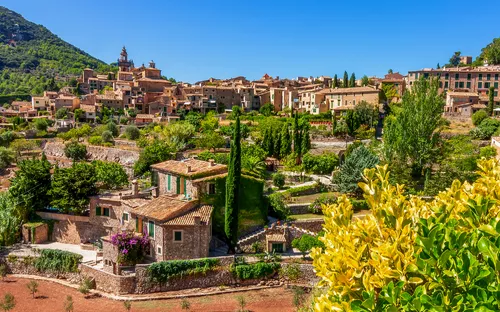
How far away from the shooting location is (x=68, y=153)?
51906 mm

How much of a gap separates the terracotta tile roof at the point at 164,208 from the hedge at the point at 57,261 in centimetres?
460

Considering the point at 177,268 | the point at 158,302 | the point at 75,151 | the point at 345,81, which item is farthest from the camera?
the point at 345,81

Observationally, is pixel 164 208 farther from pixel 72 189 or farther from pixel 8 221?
pixel 8 221

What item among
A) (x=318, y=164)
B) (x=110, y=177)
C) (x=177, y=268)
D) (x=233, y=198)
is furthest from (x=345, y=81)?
(x=177, y=268)

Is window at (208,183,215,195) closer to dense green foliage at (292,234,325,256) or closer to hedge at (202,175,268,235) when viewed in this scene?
hedge at (202,175,268,235)

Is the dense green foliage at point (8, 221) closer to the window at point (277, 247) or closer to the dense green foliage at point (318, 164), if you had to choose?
the window at point (277, 247)

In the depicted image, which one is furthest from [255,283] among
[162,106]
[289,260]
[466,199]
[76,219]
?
[162,106]

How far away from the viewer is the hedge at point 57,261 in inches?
925

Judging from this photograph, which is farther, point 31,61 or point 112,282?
point 31,61

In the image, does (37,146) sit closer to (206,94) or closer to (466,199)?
(206,94)

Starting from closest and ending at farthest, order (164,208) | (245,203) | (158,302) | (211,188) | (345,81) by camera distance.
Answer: (158,302) < (164,208) < (211,188) < (245,203) < (345,81)

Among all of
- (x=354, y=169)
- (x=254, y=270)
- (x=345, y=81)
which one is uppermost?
(x=345, y=81)

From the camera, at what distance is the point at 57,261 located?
78.3 ft

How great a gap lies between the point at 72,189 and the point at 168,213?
28.8ft
